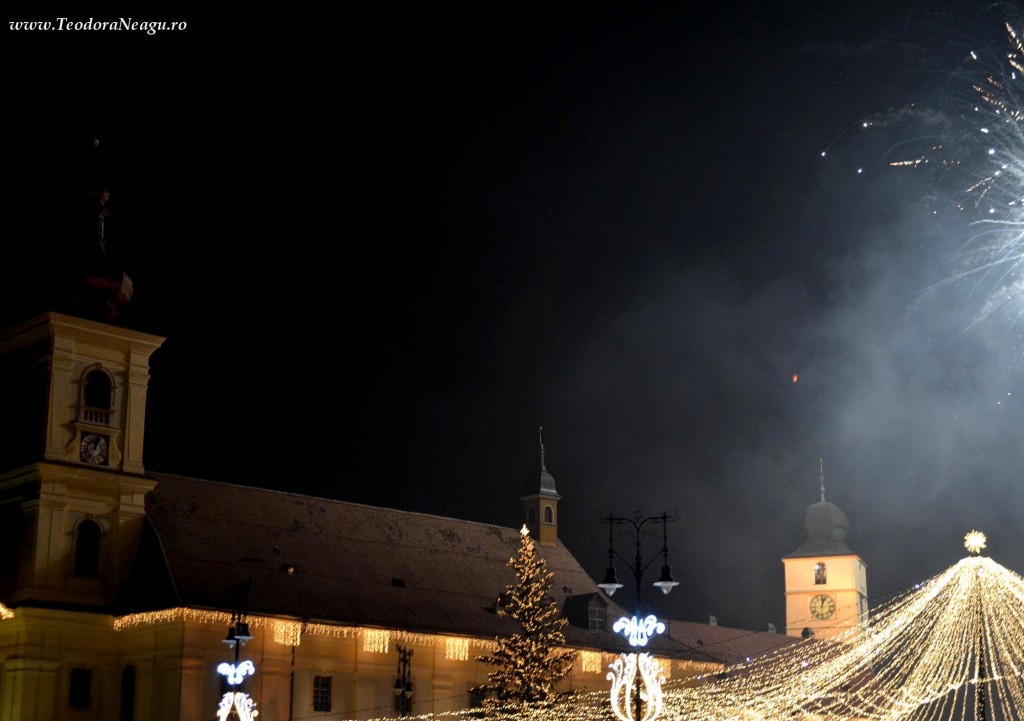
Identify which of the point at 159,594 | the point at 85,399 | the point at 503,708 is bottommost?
the point at 503,708

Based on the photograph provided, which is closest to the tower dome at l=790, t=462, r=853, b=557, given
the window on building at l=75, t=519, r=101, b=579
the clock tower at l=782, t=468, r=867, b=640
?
the clock tower at l=782, t=468, r=867, b=640

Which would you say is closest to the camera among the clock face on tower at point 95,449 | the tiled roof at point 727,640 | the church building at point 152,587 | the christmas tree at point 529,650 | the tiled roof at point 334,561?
the church building at point 152,587

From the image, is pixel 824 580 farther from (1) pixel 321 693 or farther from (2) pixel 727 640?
(1) pixel 321 693

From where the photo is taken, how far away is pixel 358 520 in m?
64.7

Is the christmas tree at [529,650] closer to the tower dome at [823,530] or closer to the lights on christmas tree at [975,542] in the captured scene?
the lights on christmas tree at [975,542]

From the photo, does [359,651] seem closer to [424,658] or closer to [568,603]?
[424,658]

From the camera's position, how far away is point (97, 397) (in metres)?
55.2

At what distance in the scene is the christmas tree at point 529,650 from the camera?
55812 mm

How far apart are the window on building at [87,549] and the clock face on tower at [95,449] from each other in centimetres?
215

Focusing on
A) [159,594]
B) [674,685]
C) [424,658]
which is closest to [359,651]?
[424,658]

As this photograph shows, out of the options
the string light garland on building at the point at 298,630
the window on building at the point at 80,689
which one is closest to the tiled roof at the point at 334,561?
the string light garland on building at the point at 298,630

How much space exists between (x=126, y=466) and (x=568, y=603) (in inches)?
886

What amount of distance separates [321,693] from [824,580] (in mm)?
64296

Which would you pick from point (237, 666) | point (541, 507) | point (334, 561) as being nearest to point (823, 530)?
point (541, 507)
